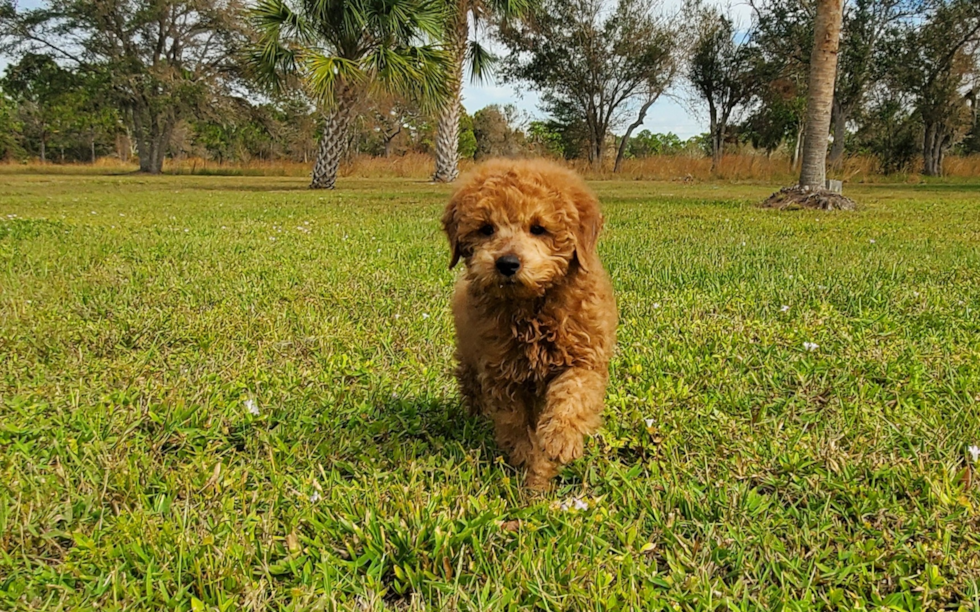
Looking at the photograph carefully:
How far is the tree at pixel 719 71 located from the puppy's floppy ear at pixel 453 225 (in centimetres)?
3451

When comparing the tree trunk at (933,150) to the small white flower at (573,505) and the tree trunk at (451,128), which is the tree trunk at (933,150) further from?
the small white flower at (573,505)

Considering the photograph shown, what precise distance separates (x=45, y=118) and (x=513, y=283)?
57.2 metres

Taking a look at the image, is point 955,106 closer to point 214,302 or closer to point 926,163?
point 926,163

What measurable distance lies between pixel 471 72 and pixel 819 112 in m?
15.3

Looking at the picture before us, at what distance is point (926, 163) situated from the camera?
31.2 metres

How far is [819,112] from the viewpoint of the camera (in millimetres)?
12875

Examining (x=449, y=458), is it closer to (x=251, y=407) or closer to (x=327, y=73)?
(x=251, y=407)

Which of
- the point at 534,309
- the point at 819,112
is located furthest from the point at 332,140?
the point at 534,309

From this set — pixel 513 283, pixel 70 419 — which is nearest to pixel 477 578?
pixel 513 283

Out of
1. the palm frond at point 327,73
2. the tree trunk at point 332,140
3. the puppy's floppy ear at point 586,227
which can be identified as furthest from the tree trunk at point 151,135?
the puppy's floppy ear at point 586,227

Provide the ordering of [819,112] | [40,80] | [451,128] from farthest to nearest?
[40,80]
[451,128]
[819,112]

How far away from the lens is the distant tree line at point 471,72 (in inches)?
789

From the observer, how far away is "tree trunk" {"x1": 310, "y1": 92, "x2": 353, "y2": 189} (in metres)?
21.3

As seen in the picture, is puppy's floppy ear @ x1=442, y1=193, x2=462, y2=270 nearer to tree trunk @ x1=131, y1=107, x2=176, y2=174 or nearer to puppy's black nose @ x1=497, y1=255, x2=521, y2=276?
puppy's black nose @ x1=497, y1=255, x2=521, y2=276
